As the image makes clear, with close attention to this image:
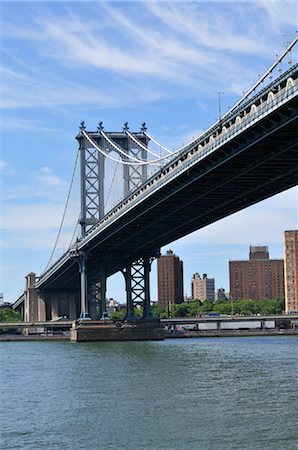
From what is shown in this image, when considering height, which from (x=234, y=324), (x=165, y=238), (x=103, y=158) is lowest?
(x=234, y=324)

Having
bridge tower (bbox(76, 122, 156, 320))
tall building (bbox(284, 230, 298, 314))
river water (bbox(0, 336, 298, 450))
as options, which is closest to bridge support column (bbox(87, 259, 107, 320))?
bridge tower (bbox(76, 122, 156, 320))

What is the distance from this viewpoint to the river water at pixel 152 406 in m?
22.9

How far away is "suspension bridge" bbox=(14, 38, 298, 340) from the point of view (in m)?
41.1

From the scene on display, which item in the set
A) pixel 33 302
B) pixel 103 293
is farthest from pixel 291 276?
pixel 103 293

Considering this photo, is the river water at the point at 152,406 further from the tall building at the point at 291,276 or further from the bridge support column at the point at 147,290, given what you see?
the tall building at the point at 291,276

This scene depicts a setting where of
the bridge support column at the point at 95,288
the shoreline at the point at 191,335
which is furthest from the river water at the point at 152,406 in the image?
the shoreline at the point at 191,335

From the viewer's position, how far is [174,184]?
55844 millimetres

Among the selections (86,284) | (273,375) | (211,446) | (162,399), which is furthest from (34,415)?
(86,284)

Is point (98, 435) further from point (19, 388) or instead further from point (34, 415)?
point (19, 388)

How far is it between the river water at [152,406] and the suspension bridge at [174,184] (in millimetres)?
10033

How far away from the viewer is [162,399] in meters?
30.4

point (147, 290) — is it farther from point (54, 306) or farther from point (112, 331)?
point (54, 306)

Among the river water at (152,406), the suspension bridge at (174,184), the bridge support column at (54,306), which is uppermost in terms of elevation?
the suspension bridge at (174,184)

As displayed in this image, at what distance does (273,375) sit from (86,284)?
51.5m
